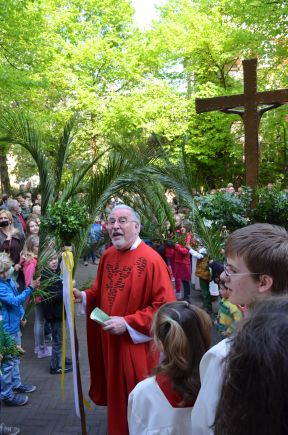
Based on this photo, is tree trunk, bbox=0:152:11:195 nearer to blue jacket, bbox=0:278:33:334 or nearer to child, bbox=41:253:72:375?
child, bbox=41:253:72:375

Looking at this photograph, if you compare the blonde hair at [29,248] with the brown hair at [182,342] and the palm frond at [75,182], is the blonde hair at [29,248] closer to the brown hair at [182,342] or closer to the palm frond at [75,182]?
the palm frond at [75,182]

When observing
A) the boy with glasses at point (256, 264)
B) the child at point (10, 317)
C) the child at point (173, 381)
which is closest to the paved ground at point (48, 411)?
the child at point (10, 317)

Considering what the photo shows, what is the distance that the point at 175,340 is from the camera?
2051mm

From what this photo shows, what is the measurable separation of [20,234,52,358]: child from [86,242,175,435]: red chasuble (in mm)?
2067

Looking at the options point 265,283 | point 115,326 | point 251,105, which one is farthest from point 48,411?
point 251,105

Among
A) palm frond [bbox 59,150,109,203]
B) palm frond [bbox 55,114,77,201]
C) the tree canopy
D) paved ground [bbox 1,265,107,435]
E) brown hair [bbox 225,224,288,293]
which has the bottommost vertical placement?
paved ground [bbox 1,265,107,435]

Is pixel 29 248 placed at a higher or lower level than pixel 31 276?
higher

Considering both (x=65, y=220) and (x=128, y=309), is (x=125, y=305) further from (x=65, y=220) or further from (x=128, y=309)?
(x=65, y=220)

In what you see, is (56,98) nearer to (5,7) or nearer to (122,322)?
(5,7)

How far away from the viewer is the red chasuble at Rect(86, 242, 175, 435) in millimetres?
3381

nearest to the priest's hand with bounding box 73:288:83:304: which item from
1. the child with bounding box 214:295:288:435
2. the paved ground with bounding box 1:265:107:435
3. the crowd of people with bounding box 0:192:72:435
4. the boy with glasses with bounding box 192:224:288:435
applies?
the crowd of people with bounding box 0:192:72:435

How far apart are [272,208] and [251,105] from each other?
1.58 m

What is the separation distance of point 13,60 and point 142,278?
32.9ft

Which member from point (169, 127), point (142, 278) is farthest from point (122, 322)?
point (169, 127)
